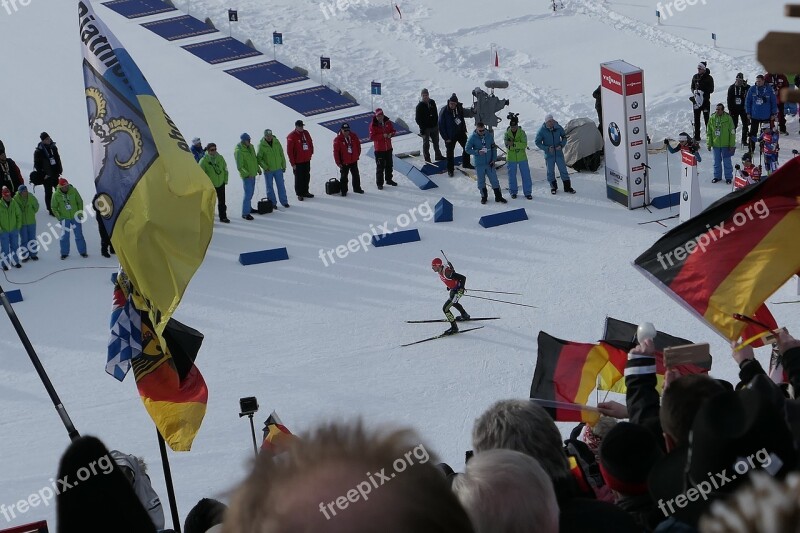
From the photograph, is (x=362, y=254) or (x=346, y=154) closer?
(x=362, y=254)

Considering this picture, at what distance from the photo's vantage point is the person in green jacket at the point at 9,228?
16.2m

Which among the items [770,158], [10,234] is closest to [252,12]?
[10,234]

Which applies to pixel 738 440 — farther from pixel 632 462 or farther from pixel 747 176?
pixel 747 176

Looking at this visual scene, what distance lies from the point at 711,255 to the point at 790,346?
1722 mm

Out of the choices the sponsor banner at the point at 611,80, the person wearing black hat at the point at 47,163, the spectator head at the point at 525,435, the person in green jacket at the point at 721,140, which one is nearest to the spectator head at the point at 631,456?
the spectator head at the point at 525,435

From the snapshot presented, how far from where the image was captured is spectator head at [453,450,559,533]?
2969 millimetres

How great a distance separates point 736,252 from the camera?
6.99 meters

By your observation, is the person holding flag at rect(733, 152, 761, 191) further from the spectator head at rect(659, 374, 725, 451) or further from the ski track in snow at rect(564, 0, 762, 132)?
the spectator head at rect(659, 374, 725, 451)

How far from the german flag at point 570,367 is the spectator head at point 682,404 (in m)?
3.66

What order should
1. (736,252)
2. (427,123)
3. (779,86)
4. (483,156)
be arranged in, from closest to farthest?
(736,252) → (483,156) → (427,123) → (779,86)

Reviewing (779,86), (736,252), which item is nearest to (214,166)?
(779,86)

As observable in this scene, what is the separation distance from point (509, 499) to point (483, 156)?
47.8 ft

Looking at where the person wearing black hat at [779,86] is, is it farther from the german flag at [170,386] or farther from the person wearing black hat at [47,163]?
the german flag at [170,386]

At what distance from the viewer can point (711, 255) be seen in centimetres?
701
